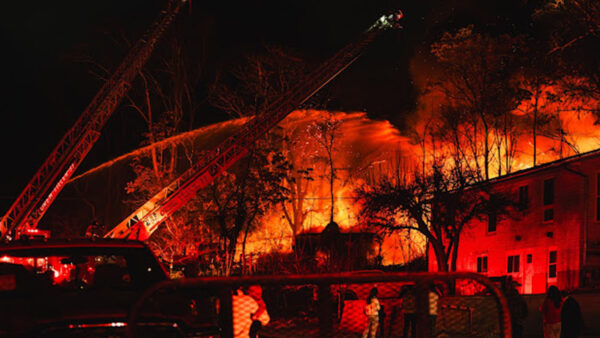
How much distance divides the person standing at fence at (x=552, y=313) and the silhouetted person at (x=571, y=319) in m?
0.38

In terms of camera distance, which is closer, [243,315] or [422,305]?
[422,305]

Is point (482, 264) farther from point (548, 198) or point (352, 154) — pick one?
point (352, 154)

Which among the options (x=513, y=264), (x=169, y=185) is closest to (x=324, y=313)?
(x=169, y=185)

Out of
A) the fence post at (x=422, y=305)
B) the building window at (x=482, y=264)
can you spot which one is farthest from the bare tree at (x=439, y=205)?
the fence post at (x=422, y=305)

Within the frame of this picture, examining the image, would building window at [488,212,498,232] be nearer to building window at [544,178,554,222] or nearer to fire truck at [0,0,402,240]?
building window at [544,178,554,222]

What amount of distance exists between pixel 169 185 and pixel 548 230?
14832 mm

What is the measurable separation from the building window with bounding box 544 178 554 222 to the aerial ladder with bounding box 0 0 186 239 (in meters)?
16.4

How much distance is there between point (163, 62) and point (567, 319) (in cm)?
3696

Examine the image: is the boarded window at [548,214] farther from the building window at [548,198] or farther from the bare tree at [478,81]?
the bare tree at [478,81]

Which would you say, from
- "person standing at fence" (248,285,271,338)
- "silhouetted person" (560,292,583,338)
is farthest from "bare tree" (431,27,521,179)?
"person standing at fence" (248,285,271,338)

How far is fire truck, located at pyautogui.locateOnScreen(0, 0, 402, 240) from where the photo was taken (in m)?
27.6

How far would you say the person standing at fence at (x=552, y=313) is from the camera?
38.8 feet

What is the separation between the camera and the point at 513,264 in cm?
3059

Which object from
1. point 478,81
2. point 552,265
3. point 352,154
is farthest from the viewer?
point 352,154
